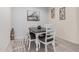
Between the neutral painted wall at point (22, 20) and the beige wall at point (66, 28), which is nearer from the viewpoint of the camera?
the neutral painted wall at point (22, 20)

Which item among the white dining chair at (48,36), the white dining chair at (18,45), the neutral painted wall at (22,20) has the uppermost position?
the neutral painted wall at (22,20)

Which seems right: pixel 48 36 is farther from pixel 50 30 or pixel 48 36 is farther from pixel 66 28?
pixel 66 28

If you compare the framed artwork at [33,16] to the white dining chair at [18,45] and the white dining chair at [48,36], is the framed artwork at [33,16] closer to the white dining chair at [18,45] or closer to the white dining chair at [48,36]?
the white dining chair at [48,36]

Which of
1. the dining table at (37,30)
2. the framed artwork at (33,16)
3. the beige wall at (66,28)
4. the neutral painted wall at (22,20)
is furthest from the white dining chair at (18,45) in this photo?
the beige wall at (66,28)

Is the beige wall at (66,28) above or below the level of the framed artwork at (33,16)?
below


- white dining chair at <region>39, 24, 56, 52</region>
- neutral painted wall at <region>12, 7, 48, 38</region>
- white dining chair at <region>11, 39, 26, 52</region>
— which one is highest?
neutral painted wall at <region>12, 7, 48, 38</region>

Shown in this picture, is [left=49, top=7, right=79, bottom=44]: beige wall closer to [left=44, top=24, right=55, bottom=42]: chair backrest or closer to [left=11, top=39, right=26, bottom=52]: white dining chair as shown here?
[left=44, top=24, right=55, bottom=42]: chair backrest

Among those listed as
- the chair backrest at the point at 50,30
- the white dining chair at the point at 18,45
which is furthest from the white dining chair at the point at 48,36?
the white dining chair at the point at 18,45

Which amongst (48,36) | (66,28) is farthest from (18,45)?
(66,28)

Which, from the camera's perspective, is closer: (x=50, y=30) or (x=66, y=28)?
(x=50, y=30)

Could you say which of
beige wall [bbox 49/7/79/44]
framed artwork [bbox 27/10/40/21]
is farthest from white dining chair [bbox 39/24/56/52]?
framed artwork [bbox 27/10/40/21]
